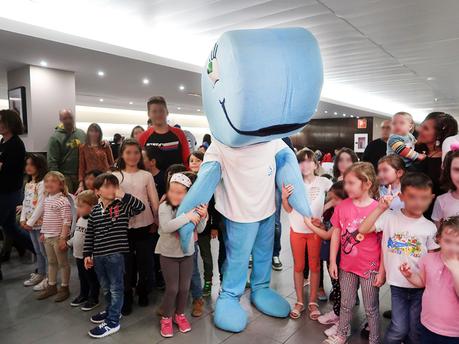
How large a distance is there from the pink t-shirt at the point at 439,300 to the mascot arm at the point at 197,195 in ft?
4.20

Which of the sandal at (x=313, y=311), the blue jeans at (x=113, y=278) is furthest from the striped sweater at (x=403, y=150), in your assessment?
the blue jeans at (x=113, y=278)

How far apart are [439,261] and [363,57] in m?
4.58

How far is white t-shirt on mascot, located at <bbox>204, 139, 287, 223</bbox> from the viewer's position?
2266 mm

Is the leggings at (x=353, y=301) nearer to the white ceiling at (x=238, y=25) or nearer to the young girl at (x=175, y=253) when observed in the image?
the young girl at (x=175, y=253)

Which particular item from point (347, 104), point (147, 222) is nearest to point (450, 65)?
point (347, 104)

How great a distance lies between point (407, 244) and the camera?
185 cm

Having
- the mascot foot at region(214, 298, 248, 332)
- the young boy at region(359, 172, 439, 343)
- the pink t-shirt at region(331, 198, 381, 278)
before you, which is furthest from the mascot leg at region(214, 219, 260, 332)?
the young boy at region(359, 172, 439, 343)

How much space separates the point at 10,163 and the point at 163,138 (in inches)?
56.6

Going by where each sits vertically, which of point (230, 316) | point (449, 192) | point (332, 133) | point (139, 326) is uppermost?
point (332, 133)

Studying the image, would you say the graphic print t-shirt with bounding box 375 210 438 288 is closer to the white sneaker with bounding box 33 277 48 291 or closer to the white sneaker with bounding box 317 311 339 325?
the white sneaker with bounding box 317 311 339 325

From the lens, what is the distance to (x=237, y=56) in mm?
1769

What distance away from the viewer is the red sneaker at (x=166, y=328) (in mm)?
2279

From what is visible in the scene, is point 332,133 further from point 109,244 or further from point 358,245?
point 109,244

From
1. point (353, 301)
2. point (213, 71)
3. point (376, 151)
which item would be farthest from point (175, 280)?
point (376, 151)
